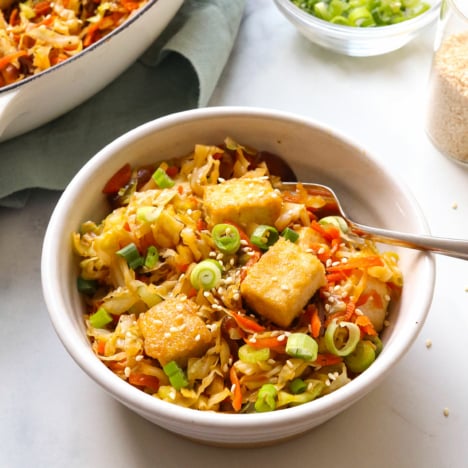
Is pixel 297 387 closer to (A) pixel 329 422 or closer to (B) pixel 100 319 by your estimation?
(A) pixel 329 422

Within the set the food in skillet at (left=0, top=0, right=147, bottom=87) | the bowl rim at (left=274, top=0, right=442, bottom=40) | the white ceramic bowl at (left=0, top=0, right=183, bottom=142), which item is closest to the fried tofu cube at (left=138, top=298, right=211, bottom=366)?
the white ceramic bowl at (left=0, top=0, right=183, bottom=142)

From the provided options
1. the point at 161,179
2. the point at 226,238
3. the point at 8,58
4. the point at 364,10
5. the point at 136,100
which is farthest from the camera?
the point at 364,10

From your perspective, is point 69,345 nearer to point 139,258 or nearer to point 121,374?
point 121,374

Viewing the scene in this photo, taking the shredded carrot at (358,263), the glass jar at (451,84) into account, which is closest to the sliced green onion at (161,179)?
the shredded carrot at (358,263)

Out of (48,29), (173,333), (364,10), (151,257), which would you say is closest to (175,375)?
(173,333)

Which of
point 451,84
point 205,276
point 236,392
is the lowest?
point 236,392

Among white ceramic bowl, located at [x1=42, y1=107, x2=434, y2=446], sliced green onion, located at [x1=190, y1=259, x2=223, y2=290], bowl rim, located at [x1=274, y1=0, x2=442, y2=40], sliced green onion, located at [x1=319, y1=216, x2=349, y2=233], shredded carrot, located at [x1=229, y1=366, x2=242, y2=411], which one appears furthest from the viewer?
bowl rim, located at [x1=274, y1=0, x2=442, y2=40]

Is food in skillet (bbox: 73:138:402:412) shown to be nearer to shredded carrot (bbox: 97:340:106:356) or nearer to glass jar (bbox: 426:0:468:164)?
shredded carrot (bbox: 97:340:106:356)
